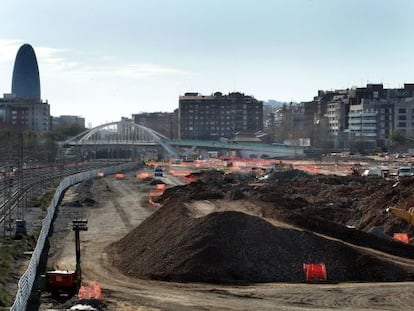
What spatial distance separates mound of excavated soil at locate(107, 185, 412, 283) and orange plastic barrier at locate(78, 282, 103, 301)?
3486 millimetres

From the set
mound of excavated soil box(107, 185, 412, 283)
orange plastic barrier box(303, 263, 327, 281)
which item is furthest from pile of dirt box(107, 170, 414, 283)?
orange plastic barrier box(303, 263, 327, 281)

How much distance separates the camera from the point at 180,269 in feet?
116

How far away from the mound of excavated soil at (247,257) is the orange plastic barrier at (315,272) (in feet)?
0.75

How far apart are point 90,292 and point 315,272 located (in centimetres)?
899

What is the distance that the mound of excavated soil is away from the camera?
34.6 m

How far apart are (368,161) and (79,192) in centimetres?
6844

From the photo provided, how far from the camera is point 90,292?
31.5 meters

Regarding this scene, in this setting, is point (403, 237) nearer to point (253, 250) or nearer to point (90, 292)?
point (253, 250)

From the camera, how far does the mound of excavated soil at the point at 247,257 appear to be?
34.6m

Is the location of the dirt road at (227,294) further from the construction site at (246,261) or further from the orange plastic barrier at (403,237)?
the orange plastic barrier at (403,237)

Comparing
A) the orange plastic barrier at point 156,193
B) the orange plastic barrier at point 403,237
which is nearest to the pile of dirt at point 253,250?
the orange plastic barrier at point 403,237

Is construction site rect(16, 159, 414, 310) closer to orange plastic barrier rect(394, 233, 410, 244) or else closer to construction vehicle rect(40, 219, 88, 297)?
orange plastic barrier rect(394, 233, 410, 244)

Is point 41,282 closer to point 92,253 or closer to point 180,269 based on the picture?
point 180,269

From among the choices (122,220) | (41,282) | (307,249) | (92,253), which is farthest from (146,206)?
(41,282)
